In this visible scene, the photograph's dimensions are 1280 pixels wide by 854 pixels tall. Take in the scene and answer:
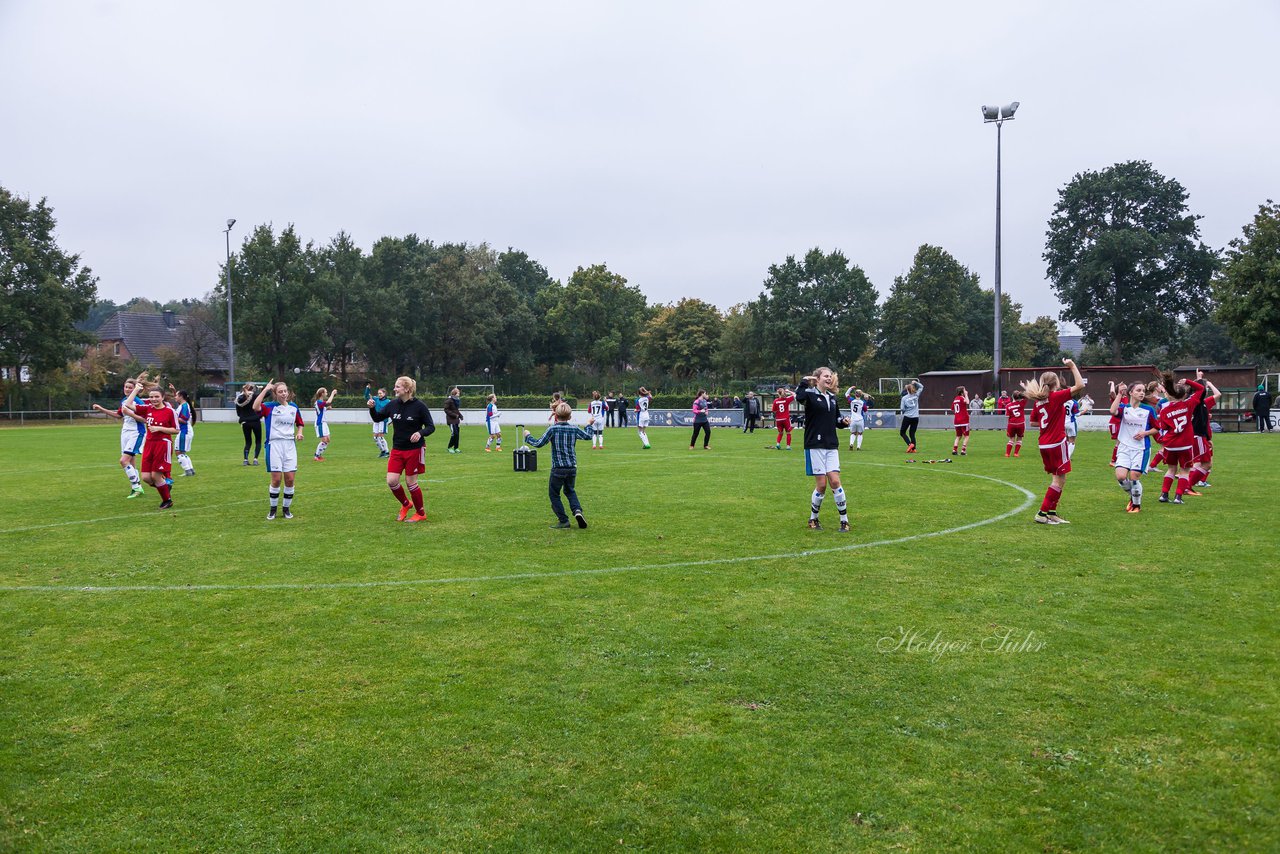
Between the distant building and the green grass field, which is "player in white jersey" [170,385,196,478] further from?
the distant building

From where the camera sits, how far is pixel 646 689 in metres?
5.68

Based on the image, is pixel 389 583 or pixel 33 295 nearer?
pixel 389 583

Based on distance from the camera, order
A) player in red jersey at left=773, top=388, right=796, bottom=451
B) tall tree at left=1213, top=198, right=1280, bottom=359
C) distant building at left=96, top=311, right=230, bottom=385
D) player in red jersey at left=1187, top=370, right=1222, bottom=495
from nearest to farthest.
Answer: player in red jersey at left=1187, top=370, right=1222, bottom=495 → player in red jersey at left=773, top=388, right=796, bottom=451 → tall tree at left=1213, top=198, right=1280, bottom=359 → distant building at left=96, top=311, right=230, bottom=385

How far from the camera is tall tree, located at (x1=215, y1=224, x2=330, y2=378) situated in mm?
69188

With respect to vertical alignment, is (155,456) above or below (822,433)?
below

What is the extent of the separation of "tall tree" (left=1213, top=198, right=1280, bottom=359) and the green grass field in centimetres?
3698

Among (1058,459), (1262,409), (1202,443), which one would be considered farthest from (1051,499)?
(1262,409)

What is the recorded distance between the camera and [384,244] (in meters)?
76.5

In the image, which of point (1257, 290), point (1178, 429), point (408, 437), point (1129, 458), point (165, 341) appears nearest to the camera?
point (408, 437)

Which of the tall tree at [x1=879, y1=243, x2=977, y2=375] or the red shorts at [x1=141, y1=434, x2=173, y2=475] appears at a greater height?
the tall tree at [x1=879, y1=243, x2=977, y2=375]

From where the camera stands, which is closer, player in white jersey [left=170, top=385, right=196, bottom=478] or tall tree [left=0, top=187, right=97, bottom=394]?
player in white jersey [left=170, top=385, right=196, bottom=478]

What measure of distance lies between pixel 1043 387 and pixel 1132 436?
13.2 feet

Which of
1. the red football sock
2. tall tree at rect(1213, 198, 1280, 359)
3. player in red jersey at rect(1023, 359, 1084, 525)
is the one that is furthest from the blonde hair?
tall tree at rect(1213, 198, 1280, 359)

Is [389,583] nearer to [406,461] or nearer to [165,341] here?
[406,461]
